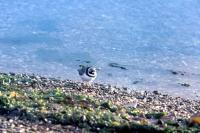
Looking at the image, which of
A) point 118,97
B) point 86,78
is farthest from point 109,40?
point 118,97

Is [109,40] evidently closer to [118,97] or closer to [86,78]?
[86,78]

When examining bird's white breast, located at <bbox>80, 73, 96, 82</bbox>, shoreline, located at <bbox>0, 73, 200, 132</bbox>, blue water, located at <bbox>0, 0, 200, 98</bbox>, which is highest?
blue water, located at <bbox>0, 0, 200, 98</bbox>

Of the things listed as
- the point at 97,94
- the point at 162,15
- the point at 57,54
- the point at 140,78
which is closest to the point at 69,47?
the point at 57,54

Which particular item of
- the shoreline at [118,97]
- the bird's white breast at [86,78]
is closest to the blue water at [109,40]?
the bird's white breast at [86,78]

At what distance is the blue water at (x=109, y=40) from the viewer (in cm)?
1647

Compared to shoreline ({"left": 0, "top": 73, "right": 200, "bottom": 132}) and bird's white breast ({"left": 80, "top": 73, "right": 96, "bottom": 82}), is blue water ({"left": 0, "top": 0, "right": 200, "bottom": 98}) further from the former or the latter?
shoreline ({"left": 0, "top": 73, "right": 200, "bottom": 132})

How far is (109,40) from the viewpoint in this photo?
68.0 feet

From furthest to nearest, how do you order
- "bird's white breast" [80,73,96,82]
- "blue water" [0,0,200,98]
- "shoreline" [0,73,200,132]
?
"blue water" [0,0,200,98] → "bird's white breast" [80,73,96,82] → "shoreline" [0,73,200,132]

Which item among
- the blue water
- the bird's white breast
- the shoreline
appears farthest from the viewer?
the blue water

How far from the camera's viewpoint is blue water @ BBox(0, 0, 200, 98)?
1647 centimetres

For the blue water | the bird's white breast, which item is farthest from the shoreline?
the blue water

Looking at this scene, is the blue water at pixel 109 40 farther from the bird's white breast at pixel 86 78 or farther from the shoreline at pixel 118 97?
the shoreline at pixel 118 97

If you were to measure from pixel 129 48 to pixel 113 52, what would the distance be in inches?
29.2

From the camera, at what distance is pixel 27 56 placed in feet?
58.2
